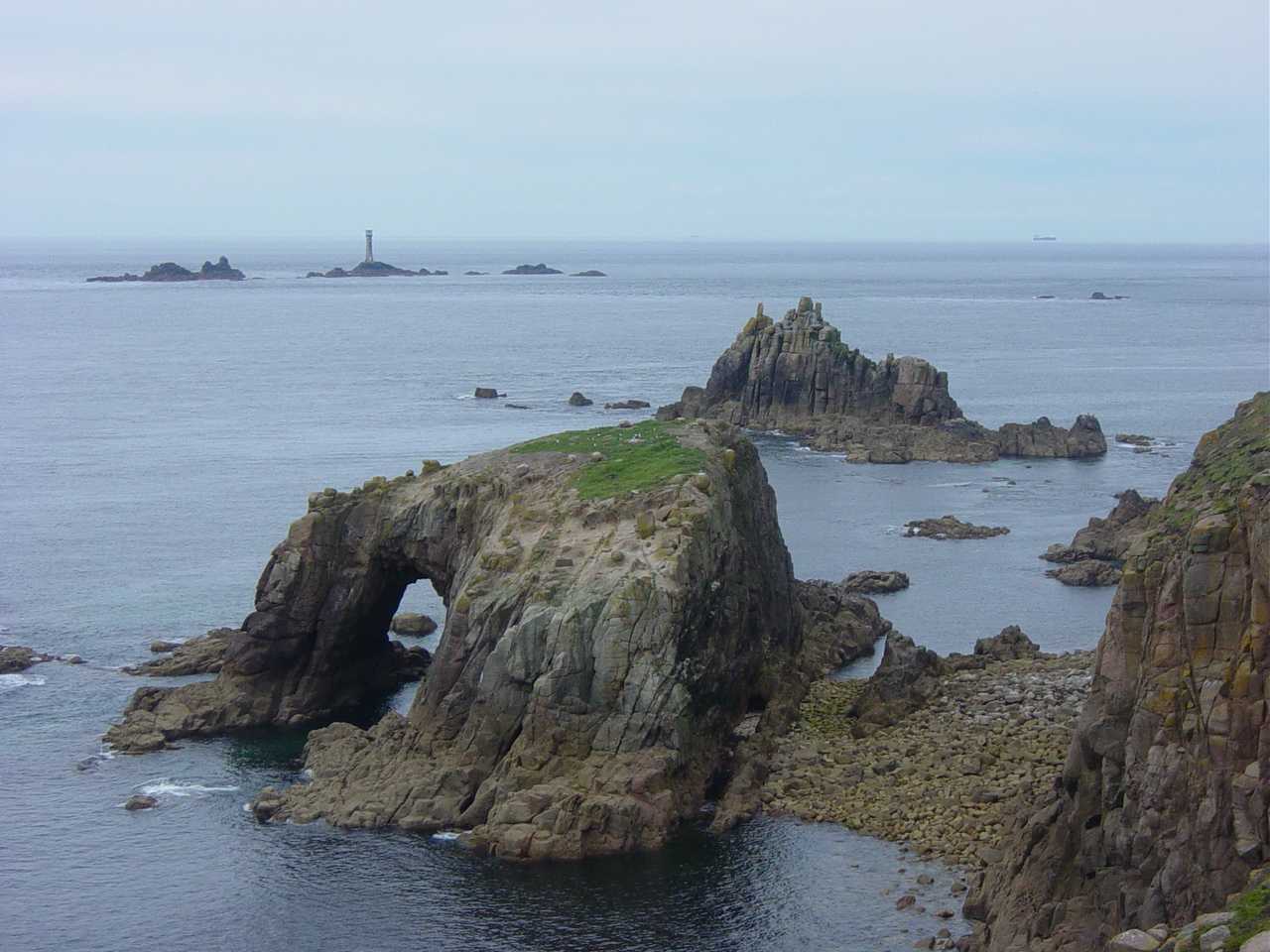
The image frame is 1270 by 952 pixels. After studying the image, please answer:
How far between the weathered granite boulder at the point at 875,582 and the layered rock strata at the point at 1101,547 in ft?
32.5

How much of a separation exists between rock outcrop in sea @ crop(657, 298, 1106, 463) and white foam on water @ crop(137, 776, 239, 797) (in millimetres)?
85773

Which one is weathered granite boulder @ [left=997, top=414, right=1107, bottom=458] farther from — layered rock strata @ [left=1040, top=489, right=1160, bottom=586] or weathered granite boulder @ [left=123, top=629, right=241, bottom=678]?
weathered granite boulder @ [left=123, top=629, right=241, bottom=678]

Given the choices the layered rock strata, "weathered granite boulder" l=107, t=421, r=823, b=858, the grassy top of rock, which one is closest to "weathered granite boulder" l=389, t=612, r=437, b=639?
"weathered granite boulder" l=107, t=421, r=823, b=858

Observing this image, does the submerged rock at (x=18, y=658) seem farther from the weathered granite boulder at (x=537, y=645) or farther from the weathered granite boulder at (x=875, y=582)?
the weathered granite boulder at (x=875, y=582)

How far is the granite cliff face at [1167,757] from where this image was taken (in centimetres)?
3556

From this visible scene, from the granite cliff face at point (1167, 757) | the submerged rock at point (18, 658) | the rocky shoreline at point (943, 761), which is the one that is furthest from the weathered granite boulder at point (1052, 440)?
the granite cliff face at point (1167, 757)

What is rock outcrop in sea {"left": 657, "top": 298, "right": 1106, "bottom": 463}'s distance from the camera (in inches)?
5418

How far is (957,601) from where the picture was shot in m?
86.7

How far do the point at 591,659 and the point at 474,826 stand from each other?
7428 mm

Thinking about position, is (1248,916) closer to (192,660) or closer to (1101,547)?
(192,660)

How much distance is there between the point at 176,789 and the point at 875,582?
45.5 meters

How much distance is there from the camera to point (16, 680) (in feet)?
234

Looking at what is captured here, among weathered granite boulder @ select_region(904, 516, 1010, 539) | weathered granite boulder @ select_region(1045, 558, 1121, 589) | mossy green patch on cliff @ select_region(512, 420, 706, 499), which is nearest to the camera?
mossy green patch on cliff @ select_region(512, 420, 706, 499)

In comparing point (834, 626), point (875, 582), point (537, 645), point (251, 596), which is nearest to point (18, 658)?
point (251, 596)
